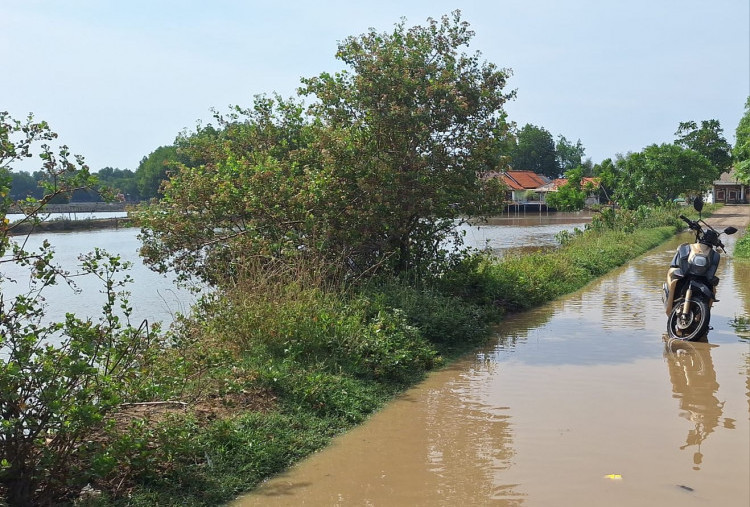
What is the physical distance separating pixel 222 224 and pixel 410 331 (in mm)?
3684

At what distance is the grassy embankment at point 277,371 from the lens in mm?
4355

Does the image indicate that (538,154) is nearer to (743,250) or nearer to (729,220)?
(729,220)

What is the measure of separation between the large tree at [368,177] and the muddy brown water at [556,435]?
2.27m

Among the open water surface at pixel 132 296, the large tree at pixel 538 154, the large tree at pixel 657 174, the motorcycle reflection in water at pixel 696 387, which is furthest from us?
the large tree at pixel 538 154

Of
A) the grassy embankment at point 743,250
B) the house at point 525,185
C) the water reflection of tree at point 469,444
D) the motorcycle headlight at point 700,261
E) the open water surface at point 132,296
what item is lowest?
the water reflection of tree at point 469,444

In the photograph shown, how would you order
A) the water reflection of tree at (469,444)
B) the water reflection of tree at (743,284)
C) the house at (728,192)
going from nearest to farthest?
the water reflection of tree at (469,444)
the water reflection of tree at (743,284)
the house at (728,192)

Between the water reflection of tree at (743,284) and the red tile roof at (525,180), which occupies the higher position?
the red tile roof at (525,180)

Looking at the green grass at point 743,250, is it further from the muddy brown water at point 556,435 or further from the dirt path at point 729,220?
the dirt path at point 729,220

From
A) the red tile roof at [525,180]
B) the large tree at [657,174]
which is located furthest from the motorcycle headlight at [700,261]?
the red tile roof at [525,180]

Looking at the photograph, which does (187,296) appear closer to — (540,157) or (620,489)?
(620,489)

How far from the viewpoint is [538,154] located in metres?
106

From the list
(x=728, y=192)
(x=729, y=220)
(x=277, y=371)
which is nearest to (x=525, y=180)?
(x=728, y=192)

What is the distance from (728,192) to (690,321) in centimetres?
7406

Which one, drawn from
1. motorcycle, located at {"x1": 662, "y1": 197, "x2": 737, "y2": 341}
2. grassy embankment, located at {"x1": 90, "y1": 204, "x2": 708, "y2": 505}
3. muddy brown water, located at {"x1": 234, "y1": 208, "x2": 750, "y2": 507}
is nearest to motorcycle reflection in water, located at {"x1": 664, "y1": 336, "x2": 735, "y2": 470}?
muddy brown water, located at {"x1": 234, "y1": 208, "x2": 750, "y2": 507}
